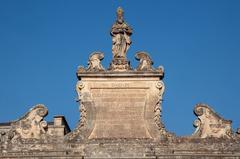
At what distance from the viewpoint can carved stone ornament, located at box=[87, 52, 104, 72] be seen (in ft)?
90.8

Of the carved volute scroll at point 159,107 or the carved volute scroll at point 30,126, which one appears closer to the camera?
the carved volute scroll at point 159,107

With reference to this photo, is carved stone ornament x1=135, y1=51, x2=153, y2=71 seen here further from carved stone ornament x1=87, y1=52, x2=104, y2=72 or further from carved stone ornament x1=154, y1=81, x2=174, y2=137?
carved stone ornament x1=87, y1=52, x2=104, y2=72

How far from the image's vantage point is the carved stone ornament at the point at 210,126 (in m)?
27.2

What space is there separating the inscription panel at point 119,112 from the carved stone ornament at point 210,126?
1.96 meters

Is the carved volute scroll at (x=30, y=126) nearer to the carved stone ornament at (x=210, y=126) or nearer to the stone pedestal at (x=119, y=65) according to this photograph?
the stone pedestal at (x=119, y=65)

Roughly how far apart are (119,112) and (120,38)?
2.89 meters

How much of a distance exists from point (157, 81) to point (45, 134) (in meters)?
4.66

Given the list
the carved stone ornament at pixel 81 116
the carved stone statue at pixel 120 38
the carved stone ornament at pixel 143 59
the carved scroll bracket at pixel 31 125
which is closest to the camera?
the carved stone ornament at pixel 81 116

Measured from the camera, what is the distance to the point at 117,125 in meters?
27.3

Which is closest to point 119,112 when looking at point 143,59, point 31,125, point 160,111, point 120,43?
point 160,111

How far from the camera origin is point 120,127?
27.3 m

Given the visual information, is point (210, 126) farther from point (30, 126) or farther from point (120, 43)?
point (30, 126)

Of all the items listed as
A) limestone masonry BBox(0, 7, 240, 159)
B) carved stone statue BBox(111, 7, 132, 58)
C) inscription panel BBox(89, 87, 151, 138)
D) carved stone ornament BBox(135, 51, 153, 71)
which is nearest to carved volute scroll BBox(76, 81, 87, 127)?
limestone masonry BBox(0, 7, 240, 159)

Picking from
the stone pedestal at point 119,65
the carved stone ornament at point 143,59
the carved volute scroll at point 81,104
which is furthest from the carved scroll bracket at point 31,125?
the carved stone ornament at point 143,59
